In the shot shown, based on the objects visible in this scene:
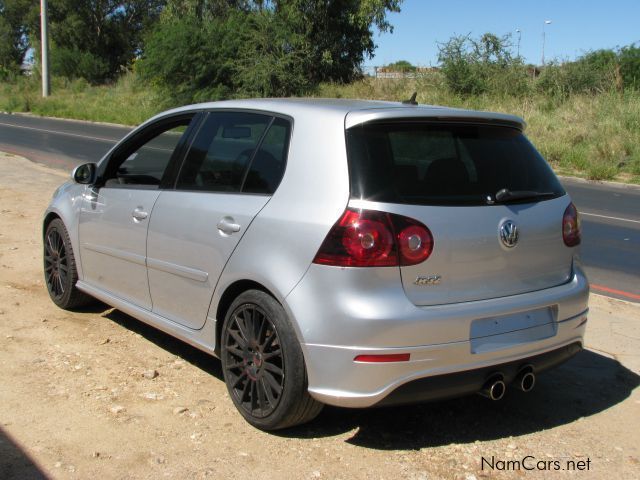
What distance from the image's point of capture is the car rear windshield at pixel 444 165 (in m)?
3.60

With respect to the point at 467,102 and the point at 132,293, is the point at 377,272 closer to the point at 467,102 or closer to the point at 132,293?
the point at 132,293

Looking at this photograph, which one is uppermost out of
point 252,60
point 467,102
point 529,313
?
point 252,60

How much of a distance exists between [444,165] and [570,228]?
84cm

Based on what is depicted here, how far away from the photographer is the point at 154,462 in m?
3.55

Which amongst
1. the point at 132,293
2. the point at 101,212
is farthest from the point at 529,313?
the point at 101,212

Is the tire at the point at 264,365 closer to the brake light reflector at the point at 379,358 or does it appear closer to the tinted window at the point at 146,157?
the brake light reflector at the point at 379,358

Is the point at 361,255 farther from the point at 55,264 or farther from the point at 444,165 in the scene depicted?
the point at 55,264

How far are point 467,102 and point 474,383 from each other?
26.8 metres

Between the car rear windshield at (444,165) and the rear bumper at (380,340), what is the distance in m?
0.47

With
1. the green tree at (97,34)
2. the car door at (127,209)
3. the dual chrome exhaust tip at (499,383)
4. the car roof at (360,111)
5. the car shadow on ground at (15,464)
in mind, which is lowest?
the car shadow on ground at (15,464)

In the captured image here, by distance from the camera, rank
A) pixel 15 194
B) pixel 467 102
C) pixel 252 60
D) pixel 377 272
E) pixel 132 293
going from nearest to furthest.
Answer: pixel 377 272
pixel 132 293
pixel 15 194
pixel 467 102
pixel 252 60

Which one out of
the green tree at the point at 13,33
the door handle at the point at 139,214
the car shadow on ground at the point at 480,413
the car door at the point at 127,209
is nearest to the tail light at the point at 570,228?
the car shadow on ground at the point at 480,413

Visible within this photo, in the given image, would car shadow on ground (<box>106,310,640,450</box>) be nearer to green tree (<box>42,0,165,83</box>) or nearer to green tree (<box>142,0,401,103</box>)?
green tree (<box>142,0,401,103</box>)

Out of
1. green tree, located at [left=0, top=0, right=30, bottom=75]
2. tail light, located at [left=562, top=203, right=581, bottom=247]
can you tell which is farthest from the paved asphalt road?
green tree, located at [left=0, top=0, right=30, bottom=75]
